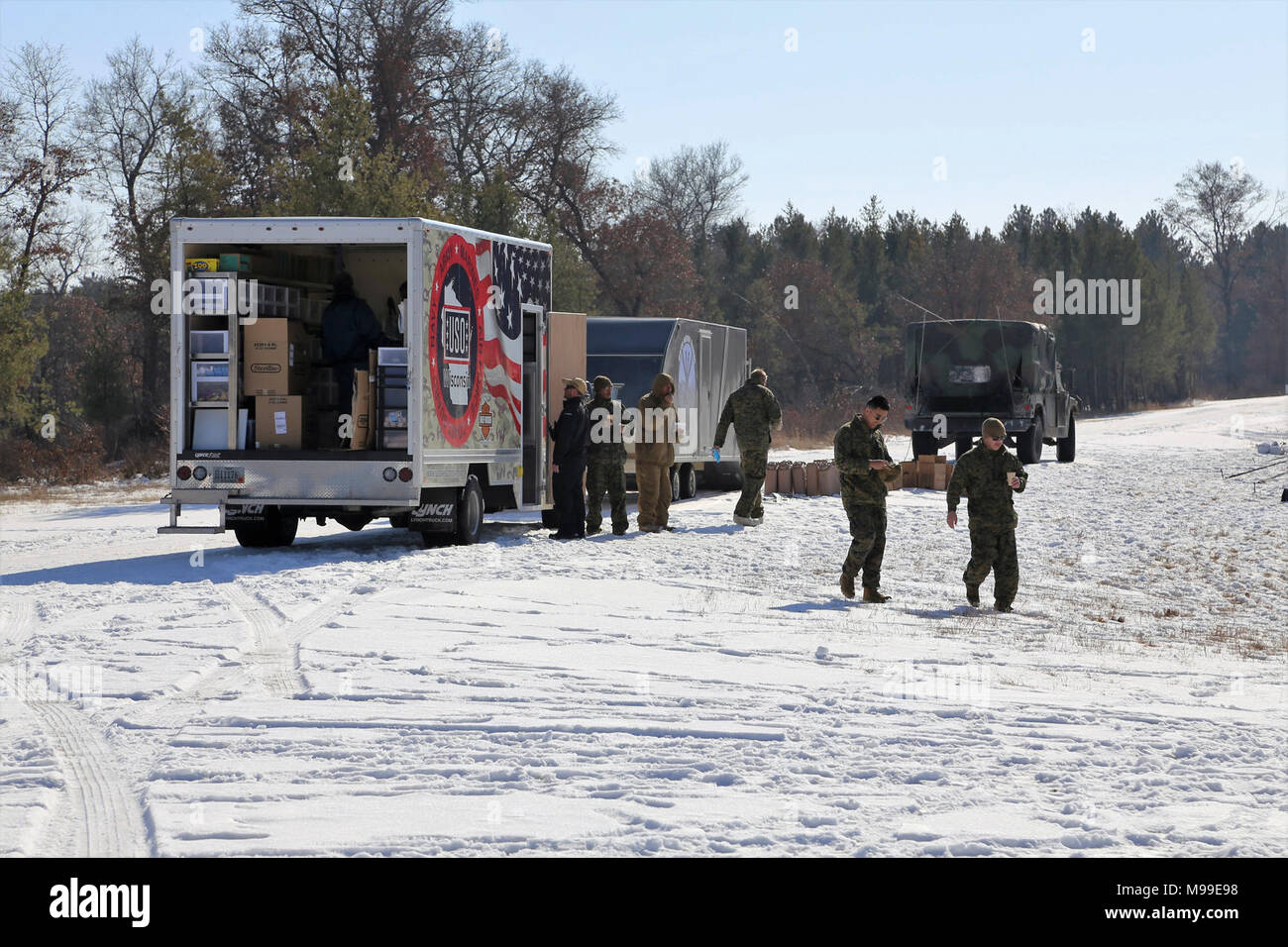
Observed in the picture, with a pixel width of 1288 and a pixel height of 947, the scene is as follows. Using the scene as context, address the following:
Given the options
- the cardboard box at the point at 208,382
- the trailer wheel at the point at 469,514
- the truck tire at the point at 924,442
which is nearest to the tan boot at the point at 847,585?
the trailer wheel at the point at 469,514

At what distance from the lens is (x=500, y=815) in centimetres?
591

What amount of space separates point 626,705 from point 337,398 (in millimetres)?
9335

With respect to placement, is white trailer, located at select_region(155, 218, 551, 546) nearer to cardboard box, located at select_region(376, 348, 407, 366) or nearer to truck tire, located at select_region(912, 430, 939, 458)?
cardboard box, located at select_region(376, 348, 407, 366)

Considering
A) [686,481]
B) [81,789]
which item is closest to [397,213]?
[686,481]

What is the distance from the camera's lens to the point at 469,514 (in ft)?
52.1

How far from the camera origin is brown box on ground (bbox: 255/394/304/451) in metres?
15.2

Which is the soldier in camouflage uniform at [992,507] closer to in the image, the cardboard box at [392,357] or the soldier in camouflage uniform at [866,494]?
the soldier in camouflage uniform at [866,494]

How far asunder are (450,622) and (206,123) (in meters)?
35.4

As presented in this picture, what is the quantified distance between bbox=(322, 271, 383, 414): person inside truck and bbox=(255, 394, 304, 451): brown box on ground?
87 cm

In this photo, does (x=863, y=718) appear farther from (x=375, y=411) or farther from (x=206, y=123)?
(x=206, y=123)

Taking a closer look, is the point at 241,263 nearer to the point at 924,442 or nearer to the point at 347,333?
the point at 347,333
